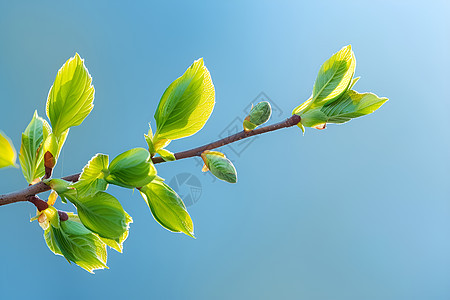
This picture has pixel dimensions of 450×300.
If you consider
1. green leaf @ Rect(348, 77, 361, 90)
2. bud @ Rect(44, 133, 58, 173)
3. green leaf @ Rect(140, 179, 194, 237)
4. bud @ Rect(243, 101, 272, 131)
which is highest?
green leaf @ Rect(348, 77, 361, 90)

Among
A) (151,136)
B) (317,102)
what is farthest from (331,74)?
(151,136)

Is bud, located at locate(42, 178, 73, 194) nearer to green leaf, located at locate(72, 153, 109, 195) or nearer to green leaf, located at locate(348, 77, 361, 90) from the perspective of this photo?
green leaf, located at locate(72, 153, 109, 195)

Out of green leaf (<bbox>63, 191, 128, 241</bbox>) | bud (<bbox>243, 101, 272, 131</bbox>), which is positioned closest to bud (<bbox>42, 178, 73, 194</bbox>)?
green leaf (<bbox>63, 191, 128, 241</bbox>)

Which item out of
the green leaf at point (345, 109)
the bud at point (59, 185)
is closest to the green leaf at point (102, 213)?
the bud at point (59, 185)

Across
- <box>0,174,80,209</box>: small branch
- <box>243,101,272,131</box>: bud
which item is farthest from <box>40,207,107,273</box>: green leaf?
<box>243,101,272,131</box>: bud

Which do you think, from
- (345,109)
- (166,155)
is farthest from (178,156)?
(345,109)

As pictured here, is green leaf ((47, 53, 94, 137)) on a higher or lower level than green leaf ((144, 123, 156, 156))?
higher

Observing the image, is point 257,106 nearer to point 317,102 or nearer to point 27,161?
point 317,102
